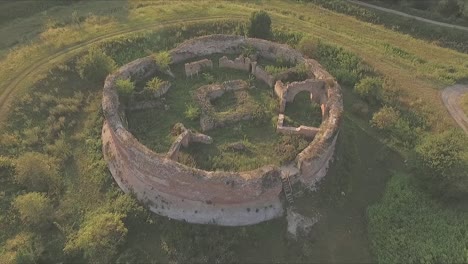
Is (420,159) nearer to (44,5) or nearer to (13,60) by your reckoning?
(13,60)

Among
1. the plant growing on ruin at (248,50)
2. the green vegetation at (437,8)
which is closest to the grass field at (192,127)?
the plant growing on ruin at (248,50)

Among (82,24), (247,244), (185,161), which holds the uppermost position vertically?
(82,24)

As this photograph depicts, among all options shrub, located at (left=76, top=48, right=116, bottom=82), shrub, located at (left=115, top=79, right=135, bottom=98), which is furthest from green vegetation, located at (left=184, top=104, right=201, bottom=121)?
shrub, located at (left=76, top=48, right=116, bottom=82)

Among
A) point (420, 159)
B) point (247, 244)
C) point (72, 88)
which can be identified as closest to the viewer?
point (247, 244)

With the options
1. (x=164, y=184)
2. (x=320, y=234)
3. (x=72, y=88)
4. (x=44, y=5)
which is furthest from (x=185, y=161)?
(x=44, y=5)

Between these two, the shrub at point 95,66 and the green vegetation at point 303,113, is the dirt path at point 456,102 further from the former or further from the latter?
the shrub at point 95,66

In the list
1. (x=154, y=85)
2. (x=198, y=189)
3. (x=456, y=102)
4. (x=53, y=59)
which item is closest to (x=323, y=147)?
(x=198, y=189)
